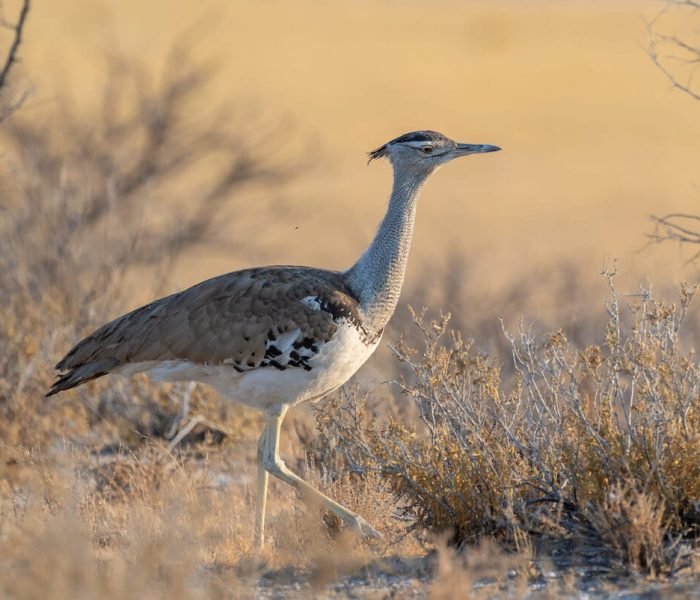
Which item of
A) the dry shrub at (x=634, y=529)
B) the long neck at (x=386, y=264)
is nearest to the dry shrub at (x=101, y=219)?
the long neck at (x=386, y=264)

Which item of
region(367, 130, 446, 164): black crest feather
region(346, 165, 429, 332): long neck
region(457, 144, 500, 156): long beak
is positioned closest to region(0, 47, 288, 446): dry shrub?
region(346, 165, 429, 332): long neck

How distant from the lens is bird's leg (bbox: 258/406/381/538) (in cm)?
545

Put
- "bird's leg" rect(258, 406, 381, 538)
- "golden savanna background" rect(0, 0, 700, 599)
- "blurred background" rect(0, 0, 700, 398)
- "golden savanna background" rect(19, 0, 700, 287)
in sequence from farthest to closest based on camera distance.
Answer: "golden savanna background" rect(19, 0, 700, 287) < "blurred background" rect(0, 0, 700, 398) < "bird's leg" rect(258, 406, 381, 538) < "golden savanna background" rect(0, 0, 700, 599)

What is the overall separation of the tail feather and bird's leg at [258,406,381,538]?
29.1 inches

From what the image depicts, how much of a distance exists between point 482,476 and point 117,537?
4.82 ft

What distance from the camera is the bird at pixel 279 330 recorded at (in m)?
5.58

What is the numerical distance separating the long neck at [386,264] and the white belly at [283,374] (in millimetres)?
148

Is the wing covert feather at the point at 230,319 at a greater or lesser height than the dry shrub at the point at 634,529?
greater

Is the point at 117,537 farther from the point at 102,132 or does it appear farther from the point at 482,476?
the point at 102,132

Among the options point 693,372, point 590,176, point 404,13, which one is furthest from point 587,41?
point 693,372

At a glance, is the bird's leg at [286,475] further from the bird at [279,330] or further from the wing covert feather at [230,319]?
the wing covert feather at [230,319]

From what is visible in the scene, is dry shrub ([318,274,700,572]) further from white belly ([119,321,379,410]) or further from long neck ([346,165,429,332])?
long neck ([346,165,429,332])

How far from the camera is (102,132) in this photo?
13.1 m

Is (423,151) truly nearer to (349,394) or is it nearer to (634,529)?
(349,394)
